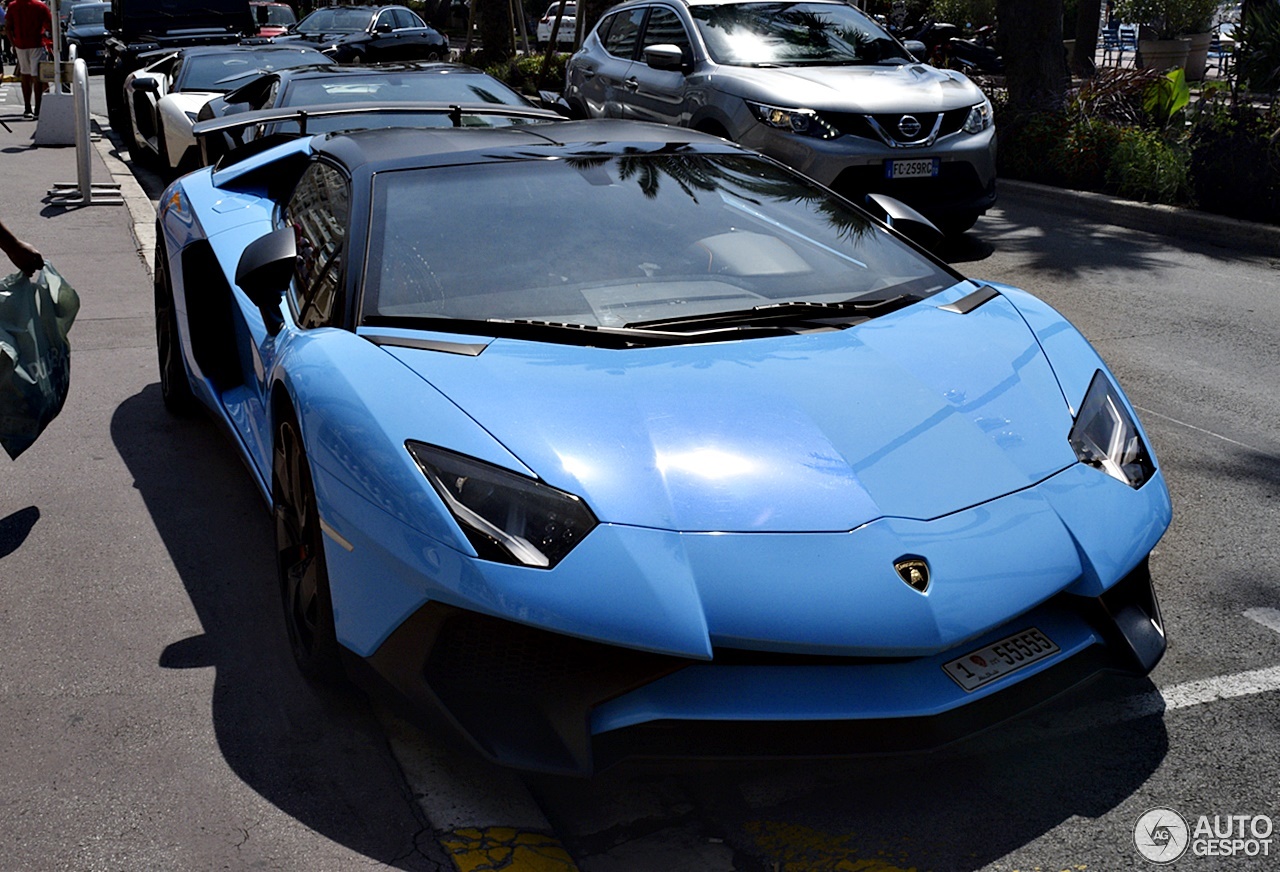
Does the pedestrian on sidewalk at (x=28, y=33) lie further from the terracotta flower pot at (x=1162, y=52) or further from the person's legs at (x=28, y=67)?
the terracotta flower pot at (x=1162, y=52)

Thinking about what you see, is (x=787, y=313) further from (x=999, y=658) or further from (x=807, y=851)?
(x=807, y=851)

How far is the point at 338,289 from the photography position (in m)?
3.61

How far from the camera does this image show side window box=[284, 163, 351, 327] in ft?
12.2

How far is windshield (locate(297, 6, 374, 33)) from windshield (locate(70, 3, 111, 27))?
288 inches

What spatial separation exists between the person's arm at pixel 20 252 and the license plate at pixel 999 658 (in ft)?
11.3

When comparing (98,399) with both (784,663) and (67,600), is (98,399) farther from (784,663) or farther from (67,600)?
(784,663)

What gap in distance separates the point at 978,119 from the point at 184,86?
7.15m

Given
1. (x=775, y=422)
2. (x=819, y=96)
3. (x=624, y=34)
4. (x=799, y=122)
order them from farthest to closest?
(x=624, y=34), (x=819, y=96), (x=799, y=122), (x=775, y=422)

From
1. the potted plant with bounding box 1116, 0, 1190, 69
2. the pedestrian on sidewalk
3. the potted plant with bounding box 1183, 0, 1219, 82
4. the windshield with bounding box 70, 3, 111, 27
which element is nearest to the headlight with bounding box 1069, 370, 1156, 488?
the pedestrian on sidewalk

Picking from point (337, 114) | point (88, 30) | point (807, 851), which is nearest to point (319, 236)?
point (807, 851)

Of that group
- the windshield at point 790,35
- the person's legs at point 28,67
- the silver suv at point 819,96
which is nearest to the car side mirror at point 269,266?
the silver suv at point 819,96

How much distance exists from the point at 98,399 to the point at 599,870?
13.7 feet

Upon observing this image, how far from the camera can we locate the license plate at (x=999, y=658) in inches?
103

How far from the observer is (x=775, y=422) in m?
2.97
